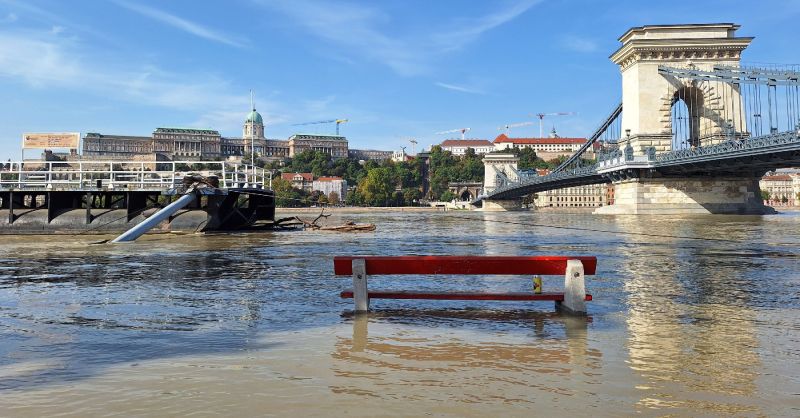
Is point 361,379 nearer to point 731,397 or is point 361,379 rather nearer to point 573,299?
point 731,397

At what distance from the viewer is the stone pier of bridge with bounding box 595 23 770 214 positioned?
63375 millimetres

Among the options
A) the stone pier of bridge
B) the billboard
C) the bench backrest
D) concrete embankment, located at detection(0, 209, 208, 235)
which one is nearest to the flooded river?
the bench backrest

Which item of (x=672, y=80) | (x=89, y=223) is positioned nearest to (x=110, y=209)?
(x=89, y=223)

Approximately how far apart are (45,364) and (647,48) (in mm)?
71384

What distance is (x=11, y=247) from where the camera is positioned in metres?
22.6

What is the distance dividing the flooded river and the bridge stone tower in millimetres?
60941

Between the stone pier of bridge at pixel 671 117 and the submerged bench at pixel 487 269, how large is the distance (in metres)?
58.8

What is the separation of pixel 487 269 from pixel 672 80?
6746 cm

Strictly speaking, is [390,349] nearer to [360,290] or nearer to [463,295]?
[360,290]

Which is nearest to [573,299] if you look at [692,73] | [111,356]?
[111,356]

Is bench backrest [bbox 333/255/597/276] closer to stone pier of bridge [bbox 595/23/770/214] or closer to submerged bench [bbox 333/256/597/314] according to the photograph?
submerged bench [bbox 333/256/597/314]

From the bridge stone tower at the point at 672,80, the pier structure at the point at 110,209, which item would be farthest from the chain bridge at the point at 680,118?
the pier structure at the point at 110,209

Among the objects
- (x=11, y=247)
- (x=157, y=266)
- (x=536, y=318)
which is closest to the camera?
(x=536, y=318)

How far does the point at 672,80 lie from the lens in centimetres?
6812
